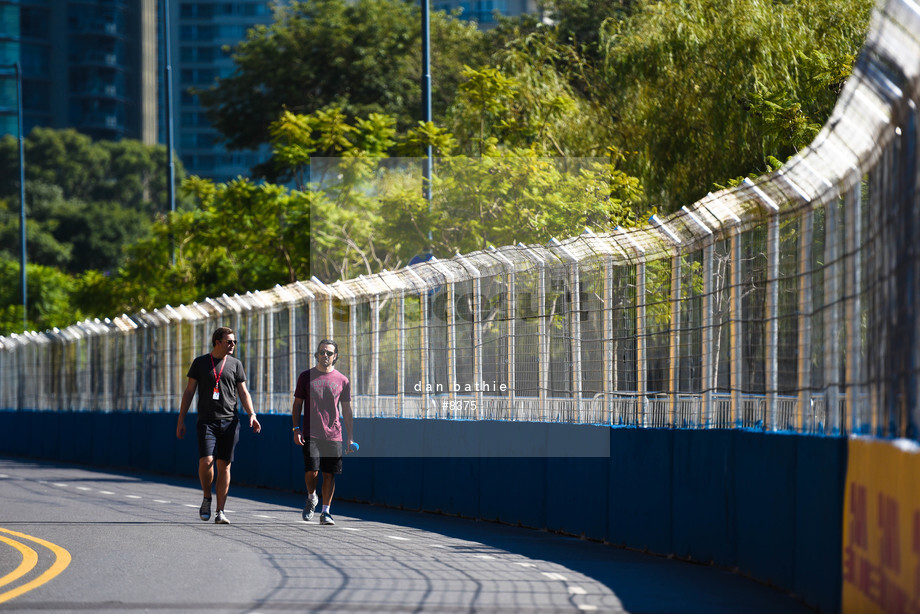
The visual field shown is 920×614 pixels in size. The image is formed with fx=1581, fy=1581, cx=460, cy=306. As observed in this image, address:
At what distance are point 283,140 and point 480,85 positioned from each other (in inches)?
336

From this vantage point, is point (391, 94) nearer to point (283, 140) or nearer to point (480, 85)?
point (283, 140)

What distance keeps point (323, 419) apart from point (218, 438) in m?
0.97

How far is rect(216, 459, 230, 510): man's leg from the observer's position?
14133mm

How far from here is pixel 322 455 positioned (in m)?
14.6

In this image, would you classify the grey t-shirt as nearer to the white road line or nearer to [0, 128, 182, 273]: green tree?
the white road line

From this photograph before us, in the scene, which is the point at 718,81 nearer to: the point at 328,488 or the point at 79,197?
the point at 328,488

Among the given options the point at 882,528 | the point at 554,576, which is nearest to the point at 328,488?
the point at 554,576

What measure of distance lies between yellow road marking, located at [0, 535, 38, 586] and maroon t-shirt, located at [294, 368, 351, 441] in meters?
2.95

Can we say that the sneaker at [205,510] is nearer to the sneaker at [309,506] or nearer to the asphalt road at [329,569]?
the asphalt road at [329,569]

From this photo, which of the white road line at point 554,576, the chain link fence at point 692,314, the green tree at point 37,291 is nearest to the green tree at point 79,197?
the green tree at point 37,291

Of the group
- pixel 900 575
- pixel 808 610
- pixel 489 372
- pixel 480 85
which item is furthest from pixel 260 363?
pixel 900 575

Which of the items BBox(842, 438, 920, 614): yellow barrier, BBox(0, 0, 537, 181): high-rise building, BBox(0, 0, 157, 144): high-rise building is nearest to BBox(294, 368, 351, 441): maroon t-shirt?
BBox(842, 438, 920, 614): yellow barrier

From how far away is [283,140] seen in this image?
3709 centimetres

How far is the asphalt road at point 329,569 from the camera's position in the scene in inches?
349
